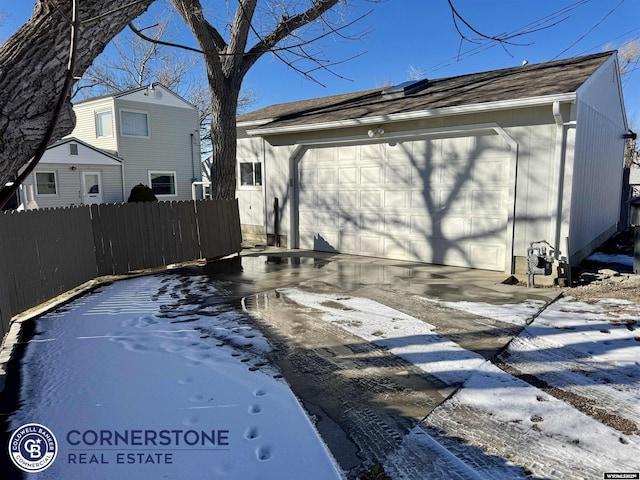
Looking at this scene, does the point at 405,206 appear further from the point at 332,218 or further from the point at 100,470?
the point at 100,470

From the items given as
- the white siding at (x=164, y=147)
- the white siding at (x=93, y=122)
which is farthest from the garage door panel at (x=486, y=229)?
the white siding at (x=93, y=122)

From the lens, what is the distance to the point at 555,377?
347cm

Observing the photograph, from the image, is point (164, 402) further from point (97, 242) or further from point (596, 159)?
point (596, 159)

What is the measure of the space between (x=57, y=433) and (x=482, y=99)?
7054mm

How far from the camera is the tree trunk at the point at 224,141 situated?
32.8 feet

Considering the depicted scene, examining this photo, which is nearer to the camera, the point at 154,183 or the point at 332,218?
the point at 332,218

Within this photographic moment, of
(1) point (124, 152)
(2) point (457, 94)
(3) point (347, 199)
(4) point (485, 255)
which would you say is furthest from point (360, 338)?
(1) point (124, 152)

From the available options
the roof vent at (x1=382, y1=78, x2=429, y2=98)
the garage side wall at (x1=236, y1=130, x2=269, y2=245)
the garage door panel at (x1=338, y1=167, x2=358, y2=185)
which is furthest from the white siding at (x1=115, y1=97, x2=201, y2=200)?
the roof vent at (x1=382, y1=78, x2=429, y2=98)

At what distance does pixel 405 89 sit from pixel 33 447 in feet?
29.3

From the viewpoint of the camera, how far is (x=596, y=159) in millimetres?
8375

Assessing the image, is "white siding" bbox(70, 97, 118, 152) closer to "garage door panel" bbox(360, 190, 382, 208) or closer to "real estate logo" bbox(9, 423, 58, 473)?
"garage door panel" bbox(360, 190, 382, 208)

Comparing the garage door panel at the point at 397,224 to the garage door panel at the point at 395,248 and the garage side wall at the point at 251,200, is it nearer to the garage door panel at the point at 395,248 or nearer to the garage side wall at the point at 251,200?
the garage door panel at the point at 395,248

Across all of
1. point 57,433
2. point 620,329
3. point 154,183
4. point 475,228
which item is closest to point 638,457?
point 620,329

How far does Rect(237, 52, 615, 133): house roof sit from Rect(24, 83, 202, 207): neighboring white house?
9.72 m
